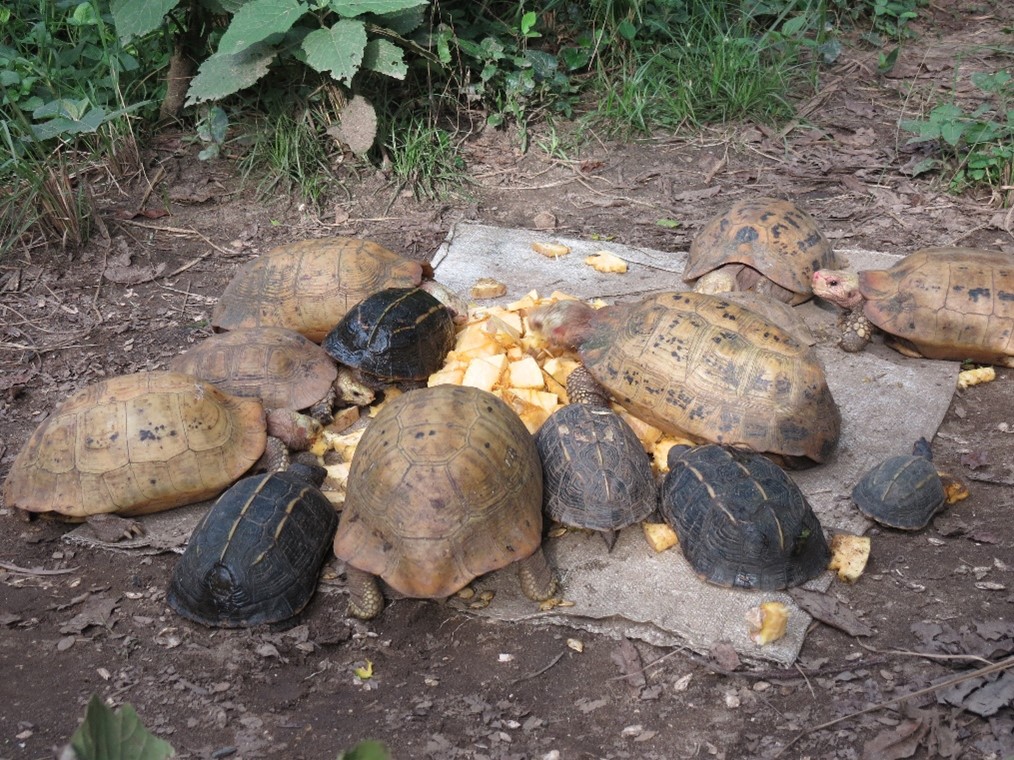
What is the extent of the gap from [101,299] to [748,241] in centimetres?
493

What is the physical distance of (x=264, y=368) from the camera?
5801 millimetres

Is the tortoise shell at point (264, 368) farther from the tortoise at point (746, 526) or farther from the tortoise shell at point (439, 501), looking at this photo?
the tortoise at point (746, 526)

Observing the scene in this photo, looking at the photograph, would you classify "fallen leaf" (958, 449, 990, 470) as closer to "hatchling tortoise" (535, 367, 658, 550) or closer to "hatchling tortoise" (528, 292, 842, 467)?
"hatchling tortoise" (528, 292, 842, 467)

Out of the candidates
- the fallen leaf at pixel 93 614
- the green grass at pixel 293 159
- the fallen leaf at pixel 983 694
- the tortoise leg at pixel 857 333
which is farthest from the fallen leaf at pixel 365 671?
the green grass at pixel 293 159

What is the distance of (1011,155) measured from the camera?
804 centimetres

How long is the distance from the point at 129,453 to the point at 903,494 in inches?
158

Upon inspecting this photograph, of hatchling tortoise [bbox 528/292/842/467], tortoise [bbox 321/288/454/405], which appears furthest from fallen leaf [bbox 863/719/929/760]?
tortoise [bbox 321/288/454/405]

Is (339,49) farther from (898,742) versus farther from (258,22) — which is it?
(898,742)

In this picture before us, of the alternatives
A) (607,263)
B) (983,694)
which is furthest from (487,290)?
(983,694)

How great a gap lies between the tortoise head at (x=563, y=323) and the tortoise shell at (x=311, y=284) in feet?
3.57

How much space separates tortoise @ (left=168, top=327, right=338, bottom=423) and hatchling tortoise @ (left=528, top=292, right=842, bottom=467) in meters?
1.63

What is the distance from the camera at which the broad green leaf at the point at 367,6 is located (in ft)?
25.1

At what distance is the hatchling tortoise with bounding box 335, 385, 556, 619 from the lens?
14.5 feet

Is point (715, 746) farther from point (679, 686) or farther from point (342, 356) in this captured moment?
point (342, 356)
